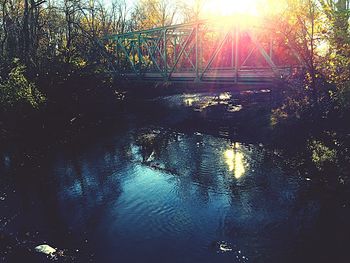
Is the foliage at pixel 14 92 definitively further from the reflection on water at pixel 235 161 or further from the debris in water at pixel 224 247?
the debris in water at pixel 224 247

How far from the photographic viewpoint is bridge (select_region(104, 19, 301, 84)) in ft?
62.8

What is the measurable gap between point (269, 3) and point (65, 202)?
51.5 feet

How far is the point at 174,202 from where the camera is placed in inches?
387

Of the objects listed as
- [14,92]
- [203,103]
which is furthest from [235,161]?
[203,103]

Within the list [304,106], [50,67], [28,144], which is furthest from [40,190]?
[304,106]

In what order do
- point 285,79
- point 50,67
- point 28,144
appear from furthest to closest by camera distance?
point 50,67 < point 285,79 < point 28,144

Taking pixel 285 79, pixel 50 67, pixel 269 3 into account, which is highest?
pixel 269 3

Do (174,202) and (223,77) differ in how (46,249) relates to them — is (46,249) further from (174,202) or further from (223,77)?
(223,77)

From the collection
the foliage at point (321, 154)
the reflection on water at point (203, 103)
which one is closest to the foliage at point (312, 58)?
the foliage at point (321, 154)

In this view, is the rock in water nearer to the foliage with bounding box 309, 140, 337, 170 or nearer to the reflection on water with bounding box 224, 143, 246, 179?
the reflection on water with bounding box 224, 143, 246, 179

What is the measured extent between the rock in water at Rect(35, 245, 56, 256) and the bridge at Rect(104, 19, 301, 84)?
581 inches

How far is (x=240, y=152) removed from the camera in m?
14.6

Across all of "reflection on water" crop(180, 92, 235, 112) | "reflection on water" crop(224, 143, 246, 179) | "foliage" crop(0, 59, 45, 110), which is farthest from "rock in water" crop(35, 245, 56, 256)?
"reflection on water" crop(180, 92, 235, 112)

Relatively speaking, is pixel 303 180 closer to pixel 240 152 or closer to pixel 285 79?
pixel 240 152
